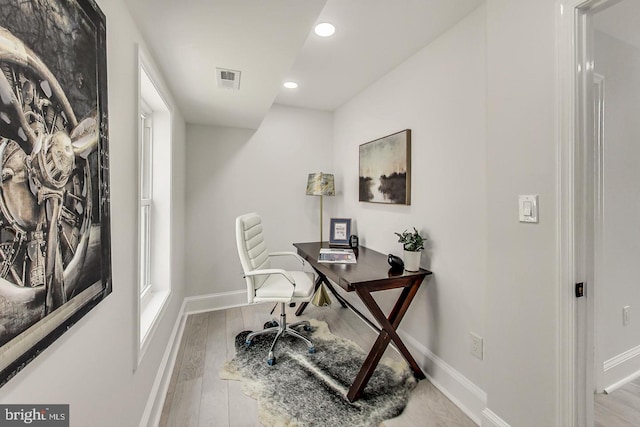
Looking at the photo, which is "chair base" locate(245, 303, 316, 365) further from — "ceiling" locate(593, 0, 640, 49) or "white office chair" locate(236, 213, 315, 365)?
"ceiling" locate(593, 0, 640, 49)

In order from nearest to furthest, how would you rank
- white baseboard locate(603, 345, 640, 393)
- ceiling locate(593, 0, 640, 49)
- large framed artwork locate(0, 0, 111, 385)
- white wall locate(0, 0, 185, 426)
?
large framed artwork locate(0, 0, 111, 385), white wall locate(0, 0, 185, 426), ceiling locate(593, 0, 640, 49), white baseboard locate(603, 345, 640, 393)

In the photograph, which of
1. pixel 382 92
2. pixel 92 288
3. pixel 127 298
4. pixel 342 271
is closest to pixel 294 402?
pixel 342 271

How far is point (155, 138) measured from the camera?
6.99ft

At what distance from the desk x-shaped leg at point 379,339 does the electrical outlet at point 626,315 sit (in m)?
1.46

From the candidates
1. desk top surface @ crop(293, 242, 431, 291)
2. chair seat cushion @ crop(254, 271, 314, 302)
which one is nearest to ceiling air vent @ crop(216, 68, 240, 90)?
desk top surface @ crop(293, 242, 431, 291)

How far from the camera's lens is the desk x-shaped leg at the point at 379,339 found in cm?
176

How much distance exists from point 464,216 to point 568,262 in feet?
2.14

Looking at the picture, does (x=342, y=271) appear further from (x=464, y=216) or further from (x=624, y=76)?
(x=624, y=76)

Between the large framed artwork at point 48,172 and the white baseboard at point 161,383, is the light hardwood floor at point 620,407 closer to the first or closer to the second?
the white baseboard at point 161,383

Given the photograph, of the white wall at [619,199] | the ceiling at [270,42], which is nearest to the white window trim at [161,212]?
the ceiling at [270,42]

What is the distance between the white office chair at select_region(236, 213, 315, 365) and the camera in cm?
220

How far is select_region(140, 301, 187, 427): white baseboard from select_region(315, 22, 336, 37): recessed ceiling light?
8.00 ft

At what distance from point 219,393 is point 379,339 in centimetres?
111

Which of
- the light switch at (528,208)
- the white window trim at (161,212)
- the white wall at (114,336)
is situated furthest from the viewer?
the white window trim at (161,212)
